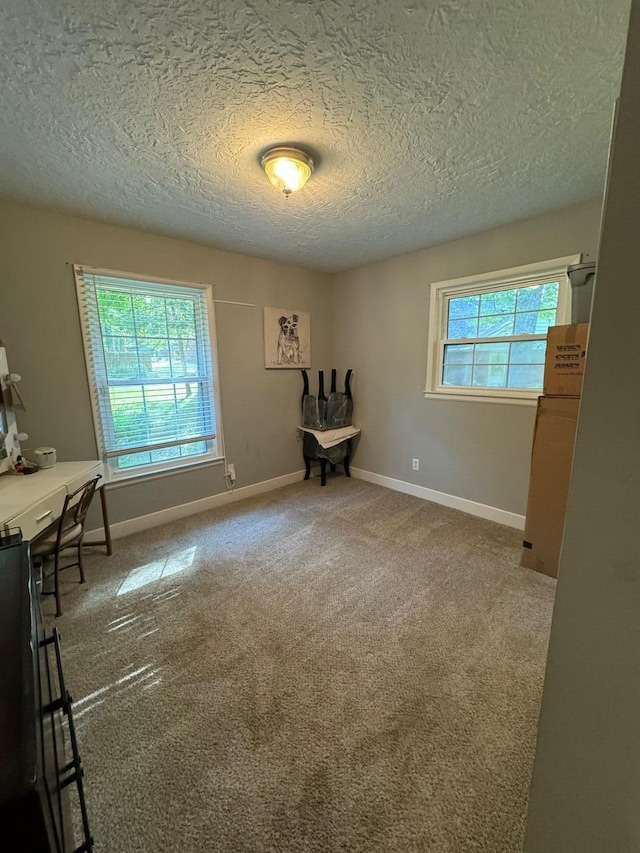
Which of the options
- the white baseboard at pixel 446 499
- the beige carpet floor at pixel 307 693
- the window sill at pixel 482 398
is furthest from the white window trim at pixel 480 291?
the beige carpet floor at pixel 307 693

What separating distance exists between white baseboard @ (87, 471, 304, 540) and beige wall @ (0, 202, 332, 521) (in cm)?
6

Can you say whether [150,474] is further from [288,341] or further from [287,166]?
[287,166]

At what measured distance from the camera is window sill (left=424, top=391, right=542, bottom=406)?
2664 mm

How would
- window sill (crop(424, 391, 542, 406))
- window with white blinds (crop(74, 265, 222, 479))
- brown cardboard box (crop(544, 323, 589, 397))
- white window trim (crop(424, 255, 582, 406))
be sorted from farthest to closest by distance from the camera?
window sill (crop(424, 391, 542, 406))
window with white blinds (crop(74, 265, 222, 479))
white window trim (crop(424, 255, 582, 406))
brown cardboard box (crop(544, 323, 589, 397))

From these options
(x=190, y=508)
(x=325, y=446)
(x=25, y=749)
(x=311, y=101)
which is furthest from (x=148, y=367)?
(x=25, y=749)

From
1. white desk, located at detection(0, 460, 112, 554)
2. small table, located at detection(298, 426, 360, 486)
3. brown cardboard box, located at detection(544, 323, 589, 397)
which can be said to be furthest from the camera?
small table, located at detection(298, 426, 360, 486)

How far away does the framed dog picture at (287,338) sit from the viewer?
3.53 m

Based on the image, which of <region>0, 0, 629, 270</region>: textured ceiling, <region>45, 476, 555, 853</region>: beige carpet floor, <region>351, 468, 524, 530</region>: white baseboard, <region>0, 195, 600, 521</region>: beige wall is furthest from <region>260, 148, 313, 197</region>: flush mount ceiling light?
<region>351, 468, 524, 530</region>: white baseboard

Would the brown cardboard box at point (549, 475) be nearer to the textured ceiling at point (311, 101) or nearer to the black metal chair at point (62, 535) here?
the textured ceiling at point (311, 101)

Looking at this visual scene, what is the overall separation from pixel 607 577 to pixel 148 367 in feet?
10.1

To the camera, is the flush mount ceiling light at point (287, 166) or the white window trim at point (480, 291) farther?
the white window trim at point (480, 291)

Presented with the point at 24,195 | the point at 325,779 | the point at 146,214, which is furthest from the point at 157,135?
the point at 325,779

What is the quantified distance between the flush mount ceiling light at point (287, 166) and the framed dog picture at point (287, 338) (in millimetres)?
1746

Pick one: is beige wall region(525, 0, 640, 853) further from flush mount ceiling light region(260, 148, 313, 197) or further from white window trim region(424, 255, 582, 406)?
white window trim region(424, 255, 582, 406)
